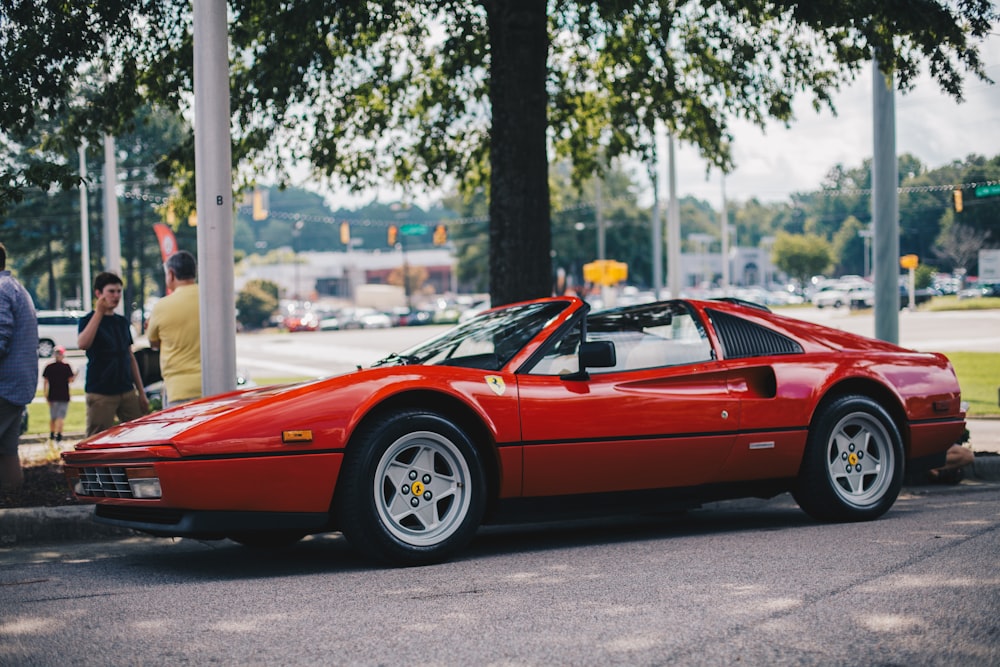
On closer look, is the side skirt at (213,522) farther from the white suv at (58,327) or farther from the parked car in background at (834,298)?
the parked car in background at (834,298)

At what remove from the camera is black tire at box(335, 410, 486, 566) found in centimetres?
488

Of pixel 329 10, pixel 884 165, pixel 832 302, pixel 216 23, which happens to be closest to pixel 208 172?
pixel 216 23

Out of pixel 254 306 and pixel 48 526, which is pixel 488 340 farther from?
pixel 254 306

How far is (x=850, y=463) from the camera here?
632 centimetres

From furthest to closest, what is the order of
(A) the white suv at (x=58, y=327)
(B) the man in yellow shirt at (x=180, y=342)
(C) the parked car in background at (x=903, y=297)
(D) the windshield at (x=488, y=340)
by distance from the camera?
(C) the parked car in background at (x=903, y=297), (A) the white suv at (x=58, y=327), (B) the man in yellow shirt at (x=180, y=342), (D) the windshield at (x=488, y=340)

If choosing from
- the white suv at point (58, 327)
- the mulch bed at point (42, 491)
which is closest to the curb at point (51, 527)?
the mulch bed at point (42, 491)

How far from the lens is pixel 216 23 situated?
22.7 ft

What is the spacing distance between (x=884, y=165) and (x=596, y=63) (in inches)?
172

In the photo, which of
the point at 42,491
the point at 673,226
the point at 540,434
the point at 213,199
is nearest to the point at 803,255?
the point at 673,226

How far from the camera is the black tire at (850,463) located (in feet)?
20.2

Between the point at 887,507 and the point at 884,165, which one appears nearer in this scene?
the point at 887,507

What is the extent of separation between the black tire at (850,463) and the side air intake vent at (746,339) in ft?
1.36

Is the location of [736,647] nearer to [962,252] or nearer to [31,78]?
[31,78]

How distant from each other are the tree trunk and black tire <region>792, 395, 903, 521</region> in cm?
341
